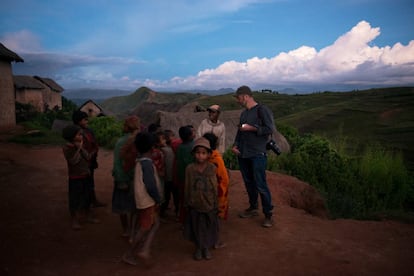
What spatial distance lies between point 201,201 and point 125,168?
102 cm

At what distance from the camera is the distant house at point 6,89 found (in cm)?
1541

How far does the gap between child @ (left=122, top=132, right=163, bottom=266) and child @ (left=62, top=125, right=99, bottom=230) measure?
50.4 inches

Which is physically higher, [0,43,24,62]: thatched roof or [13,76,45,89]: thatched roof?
[0,43,24,62]: thatched roof

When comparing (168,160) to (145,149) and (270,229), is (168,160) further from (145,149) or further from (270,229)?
(270,229)

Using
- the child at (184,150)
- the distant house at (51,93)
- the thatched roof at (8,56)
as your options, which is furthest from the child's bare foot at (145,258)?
the distant house at (51,93)

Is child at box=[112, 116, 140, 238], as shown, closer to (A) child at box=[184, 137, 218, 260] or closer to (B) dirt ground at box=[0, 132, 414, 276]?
(B) dirt ground at box=[0, 132, 414, 276]

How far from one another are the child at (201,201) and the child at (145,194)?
0.39 metres

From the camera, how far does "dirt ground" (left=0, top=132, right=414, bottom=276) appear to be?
11.4ft

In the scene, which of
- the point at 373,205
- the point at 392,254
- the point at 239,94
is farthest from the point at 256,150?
the point at 373,205

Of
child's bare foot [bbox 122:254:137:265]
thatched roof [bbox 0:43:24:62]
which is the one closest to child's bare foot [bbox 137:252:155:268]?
child's bare foot [bbox 122:254:137:265]

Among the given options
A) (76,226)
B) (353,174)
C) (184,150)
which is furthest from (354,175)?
(76,226)

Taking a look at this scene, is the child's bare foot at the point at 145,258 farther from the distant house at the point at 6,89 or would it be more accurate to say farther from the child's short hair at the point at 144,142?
the distant house at the point at 6,89

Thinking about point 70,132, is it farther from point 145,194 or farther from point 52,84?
point 52,84

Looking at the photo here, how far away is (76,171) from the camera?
4.39m
